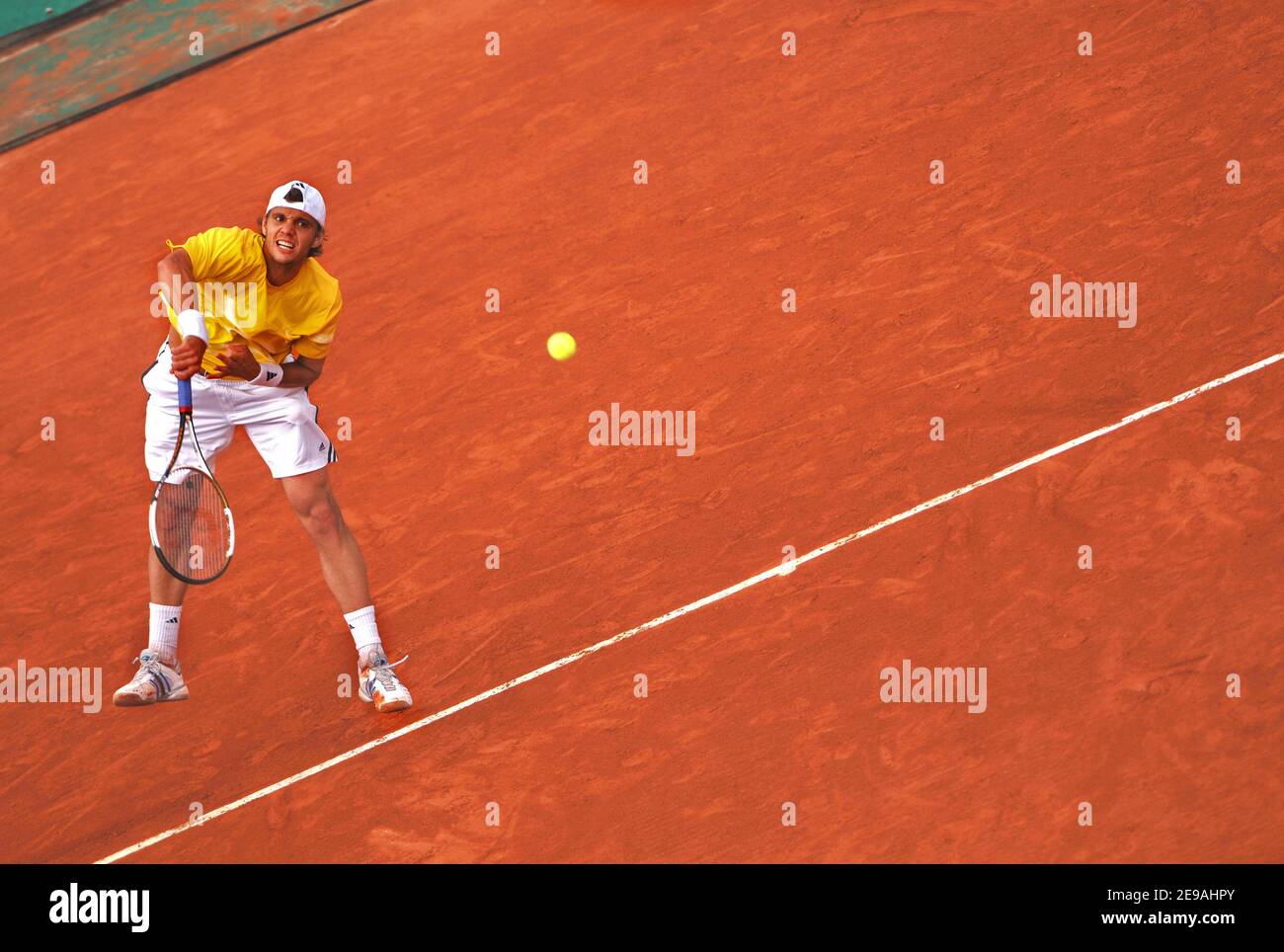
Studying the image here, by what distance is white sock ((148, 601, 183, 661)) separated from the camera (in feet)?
20.5

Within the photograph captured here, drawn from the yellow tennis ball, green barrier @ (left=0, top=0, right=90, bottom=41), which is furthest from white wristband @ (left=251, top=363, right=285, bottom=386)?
green barrier @ (left=0, top=0, right=90, bottom=41)

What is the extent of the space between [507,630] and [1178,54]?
673cm

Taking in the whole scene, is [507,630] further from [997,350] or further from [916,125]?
[916,125]

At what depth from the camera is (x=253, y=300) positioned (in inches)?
234

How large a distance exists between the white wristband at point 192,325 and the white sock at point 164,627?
4.83 ft

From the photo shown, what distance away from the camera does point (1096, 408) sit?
7.93 meters

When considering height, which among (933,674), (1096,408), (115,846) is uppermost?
(1096,408)

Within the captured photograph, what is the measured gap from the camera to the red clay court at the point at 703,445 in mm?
6641

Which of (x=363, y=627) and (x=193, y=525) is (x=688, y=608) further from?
(x=193, y=525)

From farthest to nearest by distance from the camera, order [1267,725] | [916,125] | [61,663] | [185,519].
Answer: [916,125] → [61,663] → [1267,725] → [185,519]

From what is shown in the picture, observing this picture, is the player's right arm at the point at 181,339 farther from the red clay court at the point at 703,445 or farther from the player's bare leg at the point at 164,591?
the red clay court at the point at 703,445

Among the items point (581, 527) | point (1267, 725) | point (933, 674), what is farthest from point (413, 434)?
point (1267, 725)

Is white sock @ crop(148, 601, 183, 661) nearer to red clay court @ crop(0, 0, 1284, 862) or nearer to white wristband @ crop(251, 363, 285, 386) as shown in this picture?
red clay court @ crop(0, 0, 1284, 862)

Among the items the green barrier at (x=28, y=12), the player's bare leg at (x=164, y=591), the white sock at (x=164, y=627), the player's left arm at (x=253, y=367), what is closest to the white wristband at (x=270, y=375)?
the player's left arm at (x=253, y=367)
